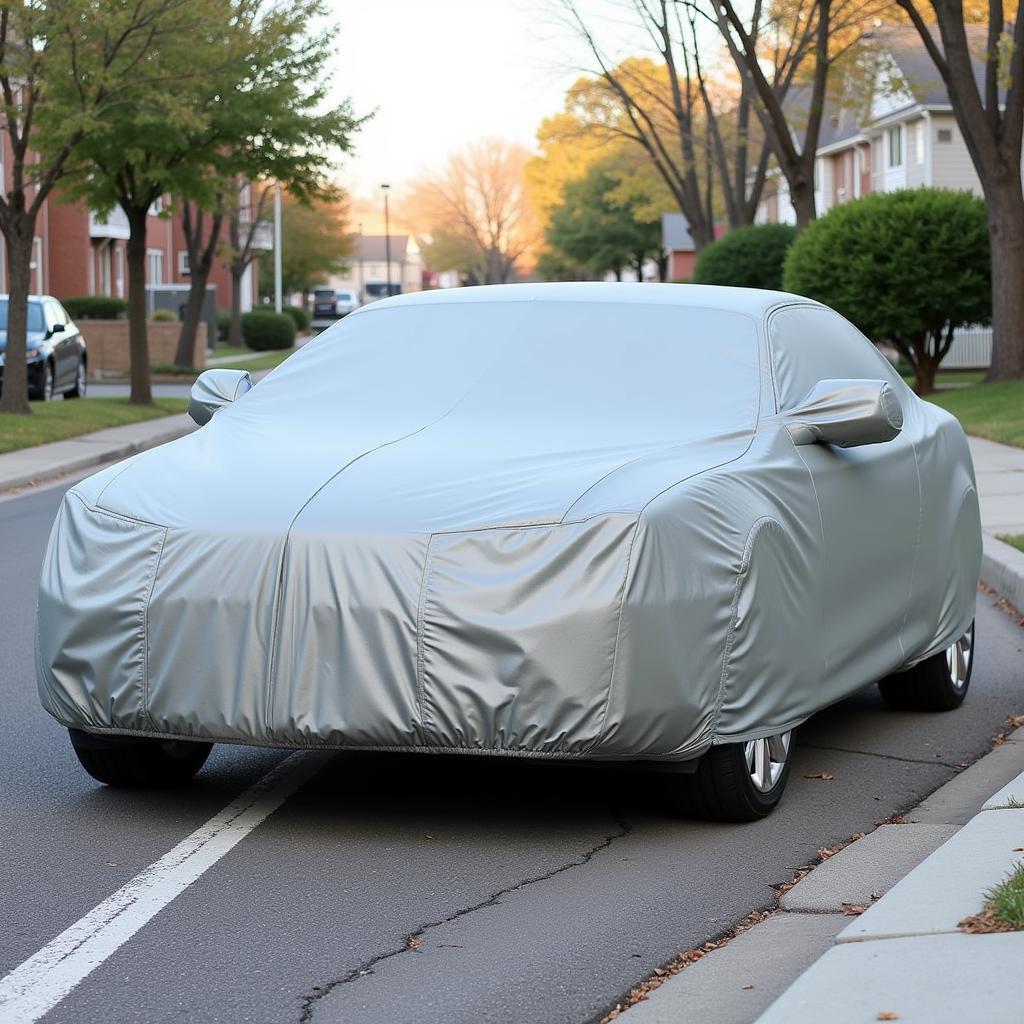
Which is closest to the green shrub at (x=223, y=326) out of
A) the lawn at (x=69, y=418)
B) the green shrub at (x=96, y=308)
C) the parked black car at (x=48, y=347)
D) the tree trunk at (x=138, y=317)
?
the green shrub at (x=96, y=308)

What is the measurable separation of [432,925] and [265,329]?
1964 inches

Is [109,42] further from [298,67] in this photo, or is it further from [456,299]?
[456,299]

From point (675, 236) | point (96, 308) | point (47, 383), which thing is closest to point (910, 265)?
point (47, 383)

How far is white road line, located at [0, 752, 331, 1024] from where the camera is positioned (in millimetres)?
4004

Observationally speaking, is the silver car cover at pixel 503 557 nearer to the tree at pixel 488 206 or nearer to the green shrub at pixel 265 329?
the green shrub at pixel 265 329

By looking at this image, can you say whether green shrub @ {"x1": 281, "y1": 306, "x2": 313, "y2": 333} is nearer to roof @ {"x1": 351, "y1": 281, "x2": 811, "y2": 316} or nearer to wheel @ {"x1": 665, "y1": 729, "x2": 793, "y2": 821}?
roof @ {"x1": 351, "y1": 281, "x2": 811, "y2": 316}

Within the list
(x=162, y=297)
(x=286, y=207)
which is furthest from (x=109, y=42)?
(x=286, y=207)

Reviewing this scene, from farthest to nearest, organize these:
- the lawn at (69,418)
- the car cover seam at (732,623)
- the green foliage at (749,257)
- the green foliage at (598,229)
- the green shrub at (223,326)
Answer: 1. the green foliage at (598,229)
2. the green shrub at (223,326)
3. the green foliage at (749,257)
4. the lawn at (69,418)
5. the car cover seam at (732,623)

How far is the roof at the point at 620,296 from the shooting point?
6.38 metres

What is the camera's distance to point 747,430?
227 inches

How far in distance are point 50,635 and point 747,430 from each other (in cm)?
221

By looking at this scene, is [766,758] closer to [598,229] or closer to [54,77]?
A: [54,77]

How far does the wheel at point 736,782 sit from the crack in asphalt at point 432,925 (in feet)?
0.73

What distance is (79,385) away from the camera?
29766 millimetres
